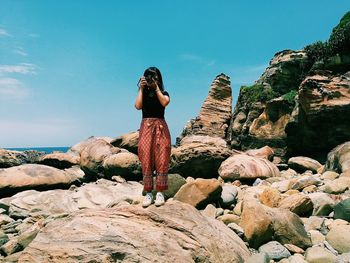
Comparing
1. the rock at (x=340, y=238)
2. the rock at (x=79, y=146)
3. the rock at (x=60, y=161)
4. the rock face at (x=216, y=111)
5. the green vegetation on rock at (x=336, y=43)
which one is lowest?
the rock at (x=340, y=238)

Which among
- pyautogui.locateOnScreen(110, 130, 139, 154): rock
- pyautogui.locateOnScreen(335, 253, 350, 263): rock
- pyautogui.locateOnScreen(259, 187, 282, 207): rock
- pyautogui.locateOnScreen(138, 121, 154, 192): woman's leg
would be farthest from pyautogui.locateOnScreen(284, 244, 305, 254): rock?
pyautogui.locateOnScreen(110, 130, 139, 154): rock

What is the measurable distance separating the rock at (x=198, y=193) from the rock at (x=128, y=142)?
41.8ft

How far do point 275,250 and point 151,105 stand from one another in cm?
419

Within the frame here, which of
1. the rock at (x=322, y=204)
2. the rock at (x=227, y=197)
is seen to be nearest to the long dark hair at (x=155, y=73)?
the rock at (x=227, y=197)

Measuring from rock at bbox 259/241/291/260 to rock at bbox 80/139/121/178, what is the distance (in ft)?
44.7

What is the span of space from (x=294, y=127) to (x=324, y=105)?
2.77 metres

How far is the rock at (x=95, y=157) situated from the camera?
21.3m

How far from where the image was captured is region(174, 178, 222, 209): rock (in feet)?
38.5

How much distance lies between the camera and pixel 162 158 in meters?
7.48

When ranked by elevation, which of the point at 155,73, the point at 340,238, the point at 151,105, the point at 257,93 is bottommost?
the point at 340,238

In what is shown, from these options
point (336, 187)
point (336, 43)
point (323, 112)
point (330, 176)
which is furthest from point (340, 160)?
point (336, 43)

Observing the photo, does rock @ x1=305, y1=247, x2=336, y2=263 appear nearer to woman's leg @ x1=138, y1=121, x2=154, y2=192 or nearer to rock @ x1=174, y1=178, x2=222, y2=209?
woman's leg @ x1=138, y1=121, x2=154, y2=192

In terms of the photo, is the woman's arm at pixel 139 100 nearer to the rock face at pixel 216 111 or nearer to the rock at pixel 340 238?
the rock at pixel 340 238

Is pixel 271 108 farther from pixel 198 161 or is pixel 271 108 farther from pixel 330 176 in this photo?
pixel 330 176
